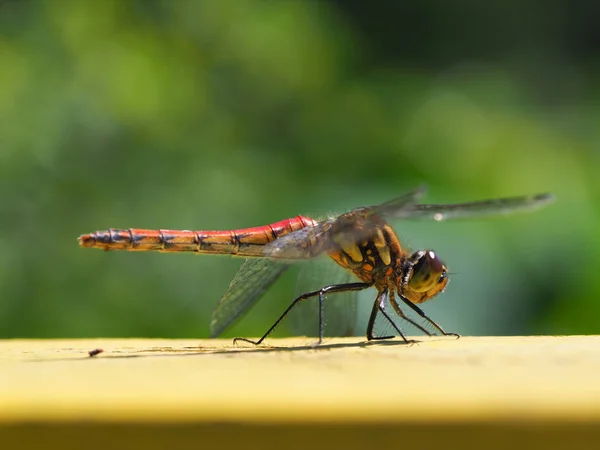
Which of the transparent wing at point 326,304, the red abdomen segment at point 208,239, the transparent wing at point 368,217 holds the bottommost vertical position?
the transparent wing at point 326,304

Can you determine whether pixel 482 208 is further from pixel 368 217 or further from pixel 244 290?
pixel 244 290

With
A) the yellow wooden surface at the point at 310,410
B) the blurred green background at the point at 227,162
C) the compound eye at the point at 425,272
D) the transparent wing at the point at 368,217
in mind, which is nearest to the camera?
the yellow wooden surface at the point at 310,410

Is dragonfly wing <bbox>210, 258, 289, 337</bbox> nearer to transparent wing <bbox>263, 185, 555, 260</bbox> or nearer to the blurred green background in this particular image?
transparent wing <bbox>263, 185, 555, 260</bbox>

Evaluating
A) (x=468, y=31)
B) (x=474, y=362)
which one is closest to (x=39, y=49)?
(x=474, y=362)

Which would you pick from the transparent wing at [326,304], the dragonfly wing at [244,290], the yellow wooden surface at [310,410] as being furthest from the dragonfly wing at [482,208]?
the yellow wooden surface at [310,410]

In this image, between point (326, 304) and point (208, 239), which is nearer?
point (208, 239)

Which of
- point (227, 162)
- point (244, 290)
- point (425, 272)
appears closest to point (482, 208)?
point (425, 272)

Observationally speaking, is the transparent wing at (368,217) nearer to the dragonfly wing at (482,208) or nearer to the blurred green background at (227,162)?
the dragonfly wing at (482,208)
